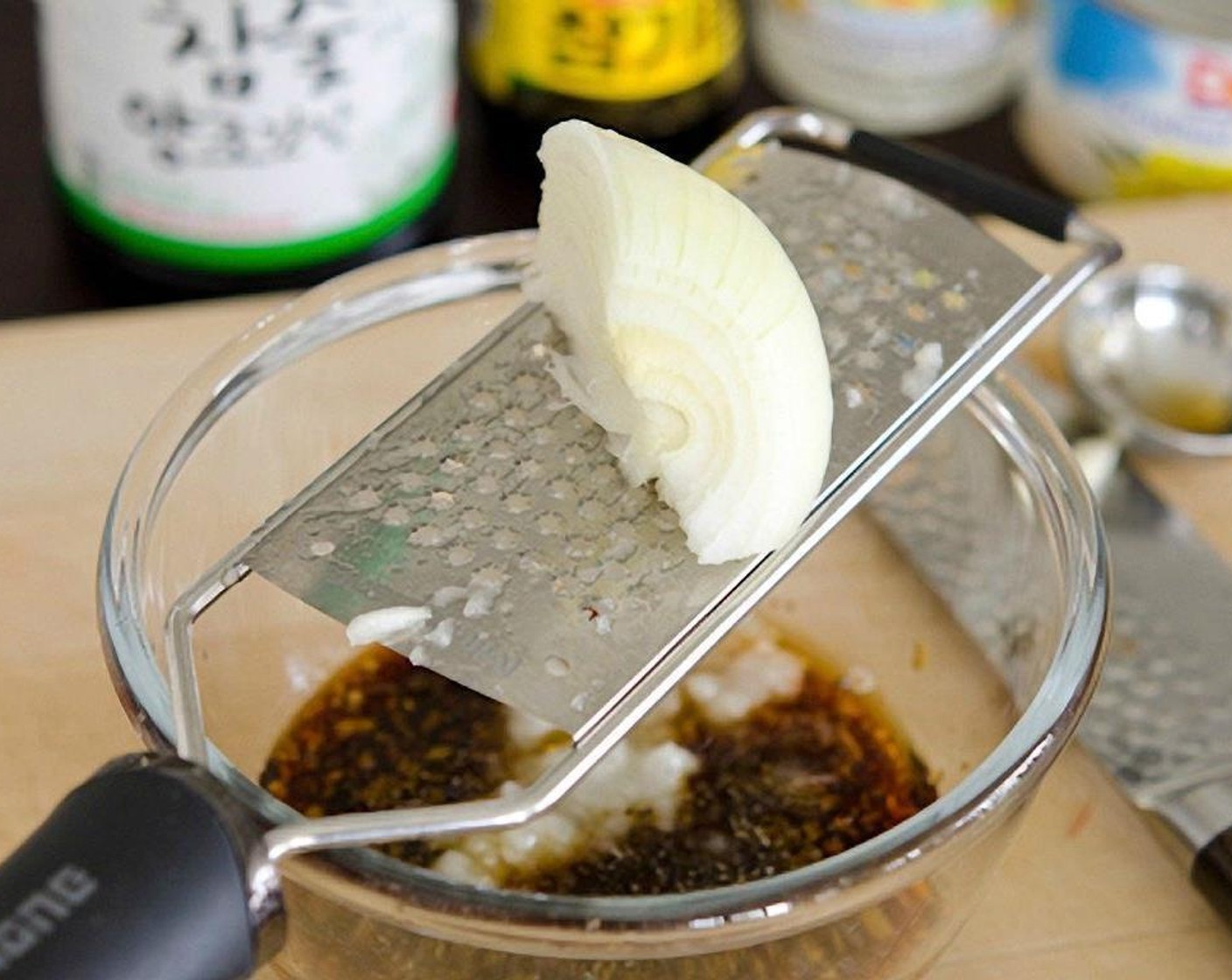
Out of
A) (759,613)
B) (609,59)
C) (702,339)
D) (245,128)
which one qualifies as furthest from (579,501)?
(609,59)

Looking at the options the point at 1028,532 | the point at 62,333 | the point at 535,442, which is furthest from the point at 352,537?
the point at 62,333

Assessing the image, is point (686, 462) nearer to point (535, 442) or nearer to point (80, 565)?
point (535, 442)

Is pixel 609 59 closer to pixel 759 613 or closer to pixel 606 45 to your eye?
pixel 606 45

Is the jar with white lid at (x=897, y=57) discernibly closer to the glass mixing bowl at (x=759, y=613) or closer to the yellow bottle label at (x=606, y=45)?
the yellow bottle label at (x=606, y=45)

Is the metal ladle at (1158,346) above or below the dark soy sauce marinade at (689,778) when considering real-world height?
below

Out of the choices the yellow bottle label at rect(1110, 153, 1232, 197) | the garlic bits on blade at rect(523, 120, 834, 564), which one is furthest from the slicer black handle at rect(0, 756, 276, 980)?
the yellow bottle label at rect(1110, 153, 1232, 197)

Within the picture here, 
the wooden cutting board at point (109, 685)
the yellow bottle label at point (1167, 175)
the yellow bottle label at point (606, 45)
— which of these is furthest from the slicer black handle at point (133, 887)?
the yellow bottle label at point (1167, 175)

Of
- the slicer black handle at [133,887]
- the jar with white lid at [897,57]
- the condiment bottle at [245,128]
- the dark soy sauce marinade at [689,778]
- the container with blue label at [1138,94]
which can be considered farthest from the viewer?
the jar with white lid at [897,57]
